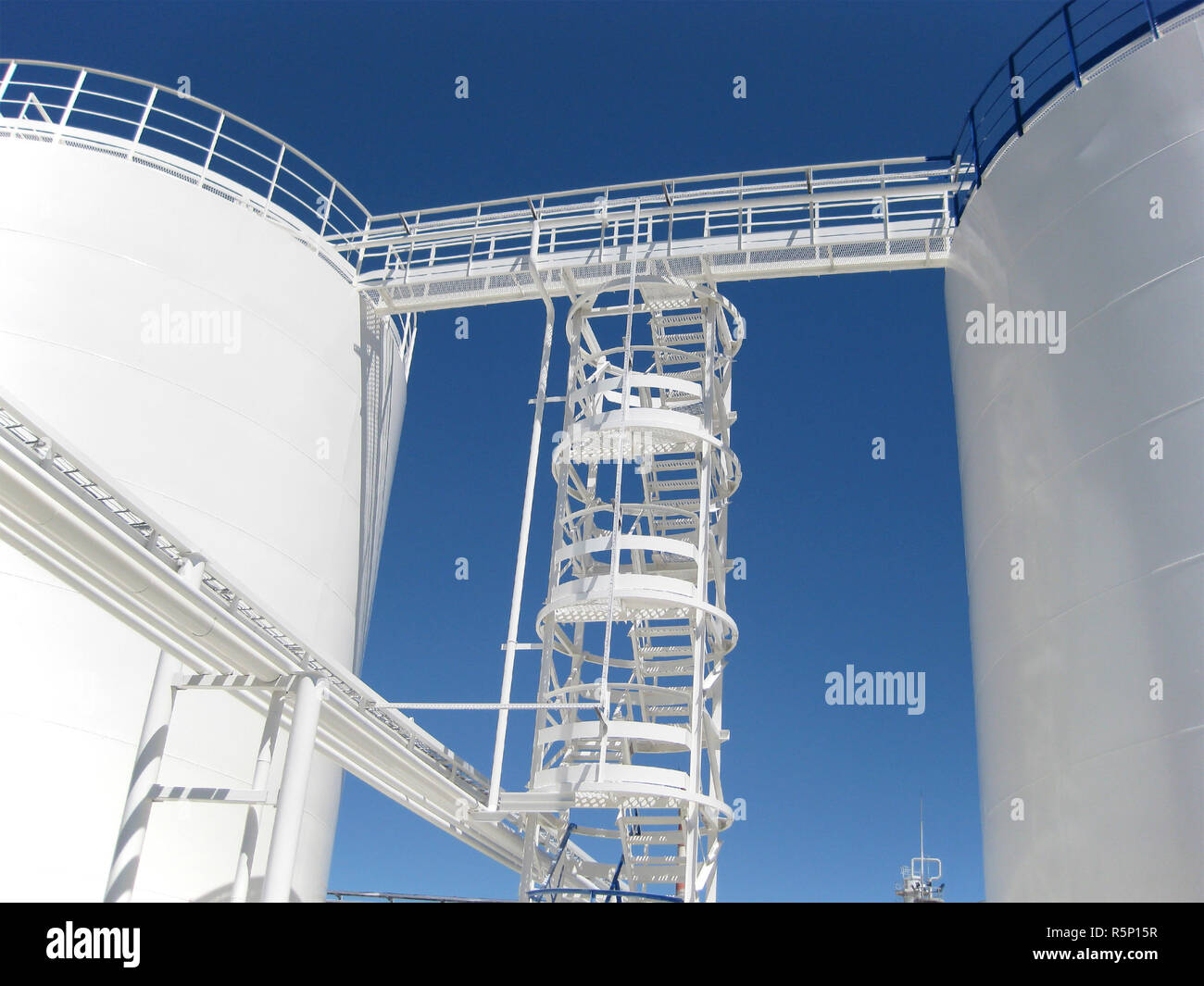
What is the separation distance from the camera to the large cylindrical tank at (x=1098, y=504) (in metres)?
10.6

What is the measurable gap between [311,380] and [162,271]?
2990mm

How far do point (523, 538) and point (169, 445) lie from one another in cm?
546

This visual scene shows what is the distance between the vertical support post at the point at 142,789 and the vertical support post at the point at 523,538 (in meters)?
4.88

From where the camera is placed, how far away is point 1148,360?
11797 mm

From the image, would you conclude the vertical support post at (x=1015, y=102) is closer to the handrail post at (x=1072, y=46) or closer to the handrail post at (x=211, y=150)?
the handrail post at (x=1072, y=46)

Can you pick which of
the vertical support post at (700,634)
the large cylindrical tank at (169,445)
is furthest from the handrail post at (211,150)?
the vertical support post at (700,634)

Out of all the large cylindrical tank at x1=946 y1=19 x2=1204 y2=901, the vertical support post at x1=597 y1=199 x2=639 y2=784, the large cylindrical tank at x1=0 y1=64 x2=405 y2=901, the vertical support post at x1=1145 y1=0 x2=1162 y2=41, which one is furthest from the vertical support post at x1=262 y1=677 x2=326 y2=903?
the vertical support post at x1=1145 y1=0 x2=1162 y2=41

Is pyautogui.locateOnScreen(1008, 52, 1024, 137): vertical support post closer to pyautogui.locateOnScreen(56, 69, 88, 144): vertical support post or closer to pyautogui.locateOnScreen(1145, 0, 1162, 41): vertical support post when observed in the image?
pyautogui.locateOnScreen(1145, 0, 1162, 41): vertical support post

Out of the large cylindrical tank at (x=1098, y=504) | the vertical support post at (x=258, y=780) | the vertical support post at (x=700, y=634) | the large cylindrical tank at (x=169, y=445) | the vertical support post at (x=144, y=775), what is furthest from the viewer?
the vertical support post at (x=700, y=634)

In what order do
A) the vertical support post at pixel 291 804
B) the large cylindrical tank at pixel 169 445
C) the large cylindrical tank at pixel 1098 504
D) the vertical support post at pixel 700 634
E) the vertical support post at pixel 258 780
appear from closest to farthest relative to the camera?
the vertical support post at pixel 291 804 < the large cylindrical tank at pixel 1098 504 < the vertical support post at pixel 258 780 < the large cylindrical tank at pixel 169 445 < the vertical support post at pixel 700 634
